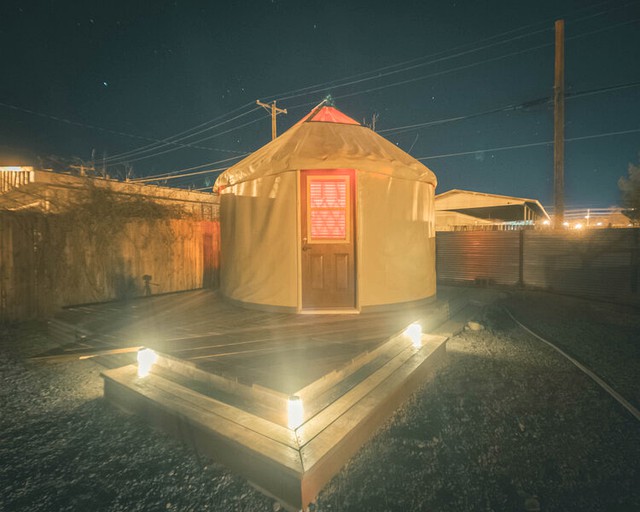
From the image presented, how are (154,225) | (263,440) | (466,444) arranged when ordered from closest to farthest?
(263,440), (466,444), (154,225)

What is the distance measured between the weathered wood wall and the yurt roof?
1.91 meters

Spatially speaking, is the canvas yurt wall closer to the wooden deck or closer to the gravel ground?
the wooden deck

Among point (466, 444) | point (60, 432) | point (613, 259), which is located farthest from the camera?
point (613, 259)

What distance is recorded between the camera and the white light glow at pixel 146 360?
8.80 ft

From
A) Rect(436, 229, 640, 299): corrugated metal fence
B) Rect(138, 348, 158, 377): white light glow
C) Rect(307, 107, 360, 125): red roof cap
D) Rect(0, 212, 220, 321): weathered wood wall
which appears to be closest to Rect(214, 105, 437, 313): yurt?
Rect(307, 107, 360, 125): red roof cap

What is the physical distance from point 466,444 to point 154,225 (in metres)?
6.08

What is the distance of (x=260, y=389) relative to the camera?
210 centimetres

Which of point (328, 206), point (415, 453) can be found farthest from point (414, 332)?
point (328, 206)

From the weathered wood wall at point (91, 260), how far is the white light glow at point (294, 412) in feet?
16.6

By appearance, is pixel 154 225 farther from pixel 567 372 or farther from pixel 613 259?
pixel 613 259

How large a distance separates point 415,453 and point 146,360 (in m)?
2.20

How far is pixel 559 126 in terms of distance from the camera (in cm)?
859

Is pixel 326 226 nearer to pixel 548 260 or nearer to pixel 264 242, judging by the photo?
pixel 264 242

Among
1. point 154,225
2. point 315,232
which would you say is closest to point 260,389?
point 315,232
